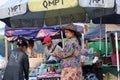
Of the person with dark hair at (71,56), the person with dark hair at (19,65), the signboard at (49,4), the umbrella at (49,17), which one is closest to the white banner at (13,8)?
the signboard at (49,4)

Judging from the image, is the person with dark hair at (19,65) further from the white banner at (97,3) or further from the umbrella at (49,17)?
the umbrella at (49,17)

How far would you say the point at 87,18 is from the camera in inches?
413

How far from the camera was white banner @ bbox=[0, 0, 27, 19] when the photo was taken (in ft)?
25.6

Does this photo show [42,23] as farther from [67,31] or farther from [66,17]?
[67,31]

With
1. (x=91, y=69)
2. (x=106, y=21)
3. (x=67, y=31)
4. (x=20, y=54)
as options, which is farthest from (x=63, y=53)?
(x=106, y=21)

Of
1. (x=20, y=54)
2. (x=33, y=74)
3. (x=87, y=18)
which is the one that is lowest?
(x=33, y=74)

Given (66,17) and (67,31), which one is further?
(66,17)

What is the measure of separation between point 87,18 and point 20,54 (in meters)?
2.94

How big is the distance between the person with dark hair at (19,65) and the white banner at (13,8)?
2.11 feet

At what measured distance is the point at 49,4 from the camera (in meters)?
7.35

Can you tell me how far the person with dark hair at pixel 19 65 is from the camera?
8133 mm

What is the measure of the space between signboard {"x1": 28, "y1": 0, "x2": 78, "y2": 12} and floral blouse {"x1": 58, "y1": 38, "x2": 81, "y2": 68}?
79cm

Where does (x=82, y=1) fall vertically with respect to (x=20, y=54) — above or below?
above

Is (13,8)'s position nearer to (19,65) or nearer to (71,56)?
(19,65)
